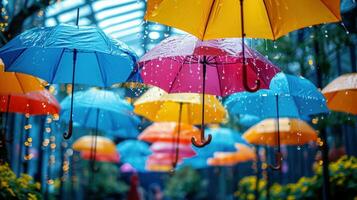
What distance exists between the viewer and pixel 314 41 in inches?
282

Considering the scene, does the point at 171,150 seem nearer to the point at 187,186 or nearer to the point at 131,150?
the point at 131,150

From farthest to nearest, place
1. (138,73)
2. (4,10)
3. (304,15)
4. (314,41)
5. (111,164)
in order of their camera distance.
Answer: (111,164)
(314,41)
(4,10)
(138,73)
(304,15)

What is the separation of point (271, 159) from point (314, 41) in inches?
261

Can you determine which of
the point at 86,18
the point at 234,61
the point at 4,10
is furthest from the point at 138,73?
the point at 86,18

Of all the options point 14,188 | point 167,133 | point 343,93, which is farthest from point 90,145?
point 343,93

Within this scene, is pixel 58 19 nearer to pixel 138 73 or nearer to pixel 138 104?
pixel 138 104

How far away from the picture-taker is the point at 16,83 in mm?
4914

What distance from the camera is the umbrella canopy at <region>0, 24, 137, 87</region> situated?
423 cm

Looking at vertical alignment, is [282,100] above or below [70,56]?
below

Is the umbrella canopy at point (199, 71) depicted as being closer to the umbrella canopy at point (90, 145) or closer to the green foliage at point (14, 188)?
the green foliage at point (14, 188)

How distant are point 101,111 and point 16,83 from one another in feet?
8.49

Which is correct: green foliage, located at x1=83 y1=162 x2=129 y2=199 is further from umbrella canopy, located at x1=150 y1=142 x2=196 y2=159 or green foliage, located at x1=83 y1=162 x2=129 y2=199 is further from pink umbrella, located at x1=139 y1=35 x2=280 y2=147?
pink umbrella, located at x1=139 y1=35 x2=280 y2=147

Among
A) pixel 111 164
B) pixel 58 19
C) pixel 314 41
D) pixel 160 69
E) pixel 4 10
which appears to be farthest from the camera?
pixel 111 164

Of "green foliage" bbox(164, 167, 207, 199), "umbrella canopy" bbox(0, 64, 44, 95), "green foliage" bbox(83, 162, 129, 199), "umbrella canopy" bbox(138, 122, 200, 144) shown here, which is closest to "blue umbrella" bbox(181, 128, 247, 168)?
"umbrella canopy" bbox(138, 122, 200, 144)
